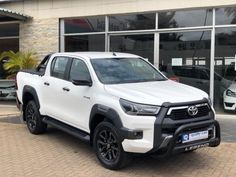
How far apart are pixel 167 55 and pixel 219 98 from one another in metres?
1.99

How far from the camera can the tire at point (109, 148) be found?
247 inches

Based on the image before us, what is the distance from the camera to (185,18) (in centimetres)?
1216

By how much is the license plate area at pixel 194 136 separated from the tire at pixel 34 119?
12.9 ft

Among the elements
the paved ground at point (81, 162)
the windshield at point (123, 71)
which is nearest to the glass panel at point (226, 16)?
the windshield at point (123, 71)

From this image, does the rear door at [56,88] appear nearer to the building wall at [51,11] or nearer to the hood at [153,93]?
the hood at [153,93]

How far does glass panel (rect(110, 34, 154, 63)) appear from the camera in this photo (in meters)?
12.7

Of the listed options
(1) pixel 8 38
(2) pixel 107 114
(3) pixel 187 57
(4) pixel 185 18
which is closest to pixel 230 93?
(3) pixel 187 57

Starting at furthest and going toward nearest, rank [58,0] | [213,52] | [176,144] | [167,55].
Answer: [58,0], [167,55], [213,52], [176,144]

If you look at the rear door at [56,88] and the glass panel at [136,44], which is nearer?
the rear door at [56,88]

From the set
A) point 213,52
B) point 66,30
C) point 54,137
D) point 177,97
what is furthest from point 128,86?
point 66,30

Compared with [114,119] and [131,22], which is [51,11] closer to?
[131,22]

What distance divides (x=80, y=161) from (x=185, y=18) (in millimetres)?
6616

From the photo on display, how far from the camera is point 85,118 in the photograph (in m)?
7.06

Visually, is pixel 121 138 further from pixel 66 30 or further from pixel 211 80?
pixel 66 30
